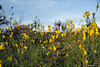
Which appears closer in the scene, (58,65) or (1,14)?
(58,65)

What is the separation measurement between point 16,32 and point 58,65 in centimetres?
441

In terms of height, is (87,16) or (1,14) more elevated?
(1,14)

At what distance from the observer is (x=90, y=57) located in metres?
2.55

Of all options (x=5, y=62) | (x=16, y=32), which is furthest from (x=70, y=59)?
(x=16, y=32)

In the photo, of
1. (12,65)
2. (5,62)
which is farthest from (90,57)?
(5,62)

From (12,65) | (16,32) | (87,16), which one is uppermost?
(87,16)

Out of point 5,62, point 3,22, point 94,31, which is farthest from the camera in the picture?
point 3,22

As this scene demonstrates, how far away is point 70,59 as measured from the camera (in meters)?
2.42

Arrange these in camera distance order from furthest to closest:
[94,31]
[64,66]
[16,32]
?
[16,32]
[64,66]
[94,31]

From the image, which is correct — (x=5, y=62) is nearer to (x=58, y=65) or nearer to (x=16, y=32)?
(x=58, y=65)

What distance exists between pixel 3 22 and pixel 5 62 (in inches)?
137

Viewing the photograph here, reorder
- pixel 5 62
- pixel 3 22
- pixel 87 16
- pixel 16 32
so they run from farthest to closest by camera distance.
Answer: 1. pixel 16 32
2. pixel 3 22
3. pixel 5 62
4. pixel 87 16

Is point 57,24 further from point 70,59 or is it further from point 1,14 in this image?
point 70,59

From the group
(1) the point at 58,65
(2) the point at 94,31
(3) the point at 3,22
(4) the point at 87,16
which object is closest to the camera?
(2) the point at 94,31
